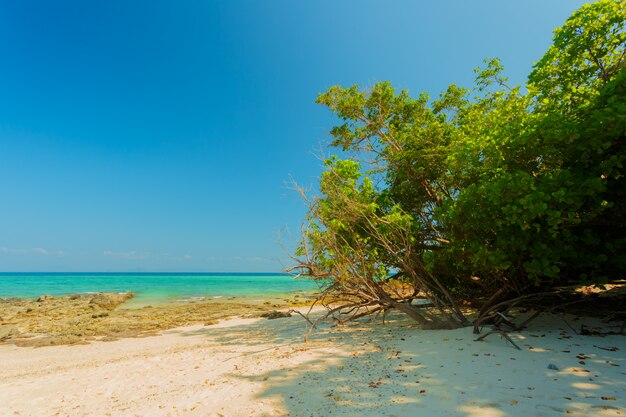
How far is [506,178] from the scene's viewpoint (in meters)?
5.97

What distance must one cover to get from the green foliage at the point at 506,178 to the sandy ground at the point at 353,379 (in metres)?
1.64

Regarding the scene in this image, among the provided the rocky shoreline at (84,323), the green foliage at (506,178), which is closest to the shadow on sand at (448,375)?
the green foliage at (506,178)

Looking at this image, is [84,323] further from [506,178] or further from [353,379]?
[506,178]

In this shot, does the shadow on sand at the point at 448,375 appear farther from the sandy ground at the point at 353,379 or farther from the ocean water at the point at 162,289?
the ocean water at the point at 162,289

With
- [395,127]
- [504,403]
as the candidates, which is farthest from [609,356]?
[395,127]

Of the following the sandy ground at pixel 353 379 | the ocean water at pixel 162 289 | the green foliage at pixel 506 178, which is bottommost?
the ocean water at pixel 162 289

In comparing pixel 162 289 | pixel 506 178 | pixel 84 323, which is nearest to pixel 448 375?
pixel 506 178

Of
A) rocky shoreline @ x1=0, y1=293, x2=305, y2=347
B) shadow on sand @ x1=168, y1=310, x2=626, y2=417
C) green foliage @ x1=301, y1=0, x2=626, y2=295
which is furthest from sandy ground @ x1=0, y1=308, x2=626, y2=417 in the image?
rocky shoreline @ x1=0, y1=293, x2=305, y2=347

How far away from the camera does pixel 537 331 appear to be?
712 centimetres

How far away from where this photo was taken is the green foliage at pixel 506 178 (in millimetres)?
5855

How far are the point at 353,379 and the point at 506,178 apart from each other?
14.6ft

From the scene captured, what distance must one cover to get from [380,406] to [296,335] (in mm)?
6080

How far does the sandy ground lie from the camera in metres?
4.05

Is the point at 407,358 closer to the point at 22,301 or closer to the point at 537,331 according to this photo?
the point at 537,331
